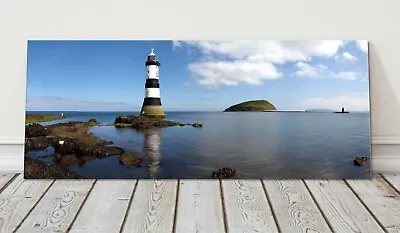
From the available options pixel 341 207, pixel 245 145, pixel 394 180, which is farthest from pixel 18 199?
pixel 394 180

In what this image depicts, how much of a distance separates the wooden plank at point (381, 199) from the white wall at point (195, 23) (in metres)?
0.43

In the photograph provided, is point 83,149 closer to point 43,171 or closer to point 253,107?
point 43,171

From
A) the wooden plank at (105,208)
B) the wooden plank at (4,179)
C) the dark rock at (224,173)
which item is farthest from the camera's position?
the dark rock at (224,173)

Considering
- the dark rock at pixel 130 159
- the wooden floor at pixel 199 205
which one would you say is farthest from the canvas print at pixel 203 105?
the wooden floor at pixel 199 205

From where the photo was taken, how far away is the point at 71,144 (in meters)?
2.20

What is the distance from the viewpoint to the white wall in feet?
7.22

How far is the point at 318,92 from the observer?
7.39ft

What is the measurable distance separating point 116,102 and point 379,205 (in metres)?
1.10

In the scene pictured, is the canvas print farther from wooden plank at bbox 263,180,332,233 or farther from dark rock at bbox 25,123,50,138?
wooden plank at bbox 263,180,332,233

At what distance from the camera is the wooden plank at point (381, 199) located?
62.9 inches

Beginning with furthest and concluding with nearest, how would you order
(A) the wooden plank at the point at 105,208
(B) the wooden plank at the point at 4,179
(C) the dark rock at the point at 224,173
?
(C) the dark rock at the point at 224,173 → (B) the wooden plank at the point at 4,179 → (A) the wooden plank at the point at 105,208

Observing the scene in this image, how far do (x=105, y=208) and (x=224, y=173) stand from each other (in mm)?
603

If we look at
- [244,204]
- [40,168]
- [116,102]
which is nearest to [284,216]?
[244,204]

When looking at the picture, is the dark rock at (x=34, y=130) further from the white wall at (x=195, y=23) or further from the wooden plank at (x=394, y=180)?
the wooden plank at (x=394, y=180)
